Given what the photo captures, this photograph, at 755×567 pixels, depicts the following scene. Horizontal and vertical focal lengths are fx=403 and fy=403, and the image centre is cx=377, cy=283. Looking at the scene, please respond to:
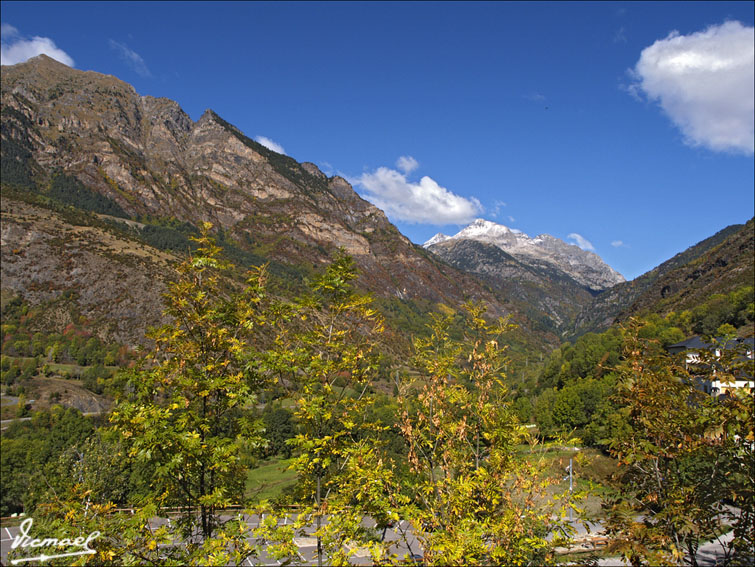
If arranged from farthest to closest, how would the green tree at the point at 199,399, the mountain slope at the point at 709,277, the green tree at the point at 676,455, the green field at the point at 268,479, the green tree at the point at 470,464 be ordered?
the mountain slope at the point at 709,277, the green field at the point at 268,479, the green tree at the point at 470,464, the green tree at the point at 199,399, the green tree at the point at 676,455

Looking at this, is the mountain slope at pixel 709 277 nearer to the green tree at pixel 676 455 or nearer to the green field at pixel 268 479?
the green field at pixel 268 479

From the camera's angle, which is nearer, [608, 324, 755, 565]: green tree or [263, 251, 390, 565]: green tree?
[608, 324, 755, 565]: green tree

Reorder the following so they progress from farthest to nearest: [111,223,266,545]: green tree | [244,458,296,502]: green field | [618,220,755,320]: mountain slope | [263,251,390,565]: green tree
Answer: [618,220,755,320]: mountain slope < [244,458,296,502]: green field < [263,251,390,565]: green tree < [111,223,266,545]: green tree

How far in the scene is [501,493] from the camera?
7.21 metres

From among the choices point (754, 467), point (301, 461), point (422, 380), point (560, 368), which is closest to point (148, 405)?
point (301, 461)

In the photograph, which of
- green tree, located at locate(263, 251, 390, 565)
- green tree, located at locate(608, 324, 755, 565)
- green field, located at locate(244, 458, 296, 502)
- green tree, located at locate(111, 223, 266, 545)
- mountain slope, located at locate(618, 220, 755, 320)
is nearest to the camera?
green tree, located at locate(608, 324, 755, 565)

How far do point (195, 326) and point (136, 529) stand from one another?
10.2 feet

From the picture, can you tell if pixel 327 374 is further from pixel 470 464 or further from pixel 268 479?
pixel 268 479
